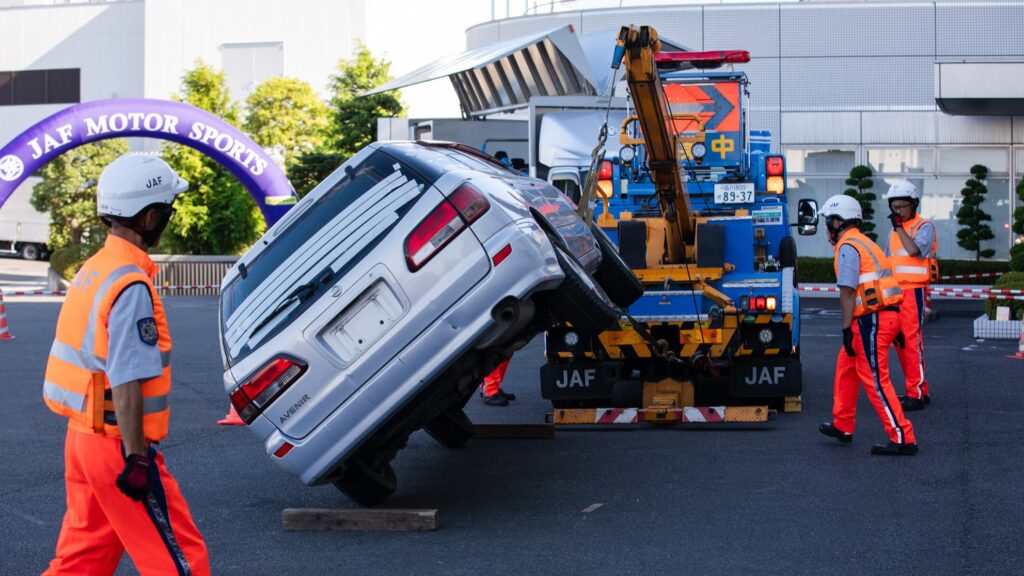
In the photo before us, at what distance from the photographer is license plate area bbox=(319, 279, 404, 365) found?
267 inches

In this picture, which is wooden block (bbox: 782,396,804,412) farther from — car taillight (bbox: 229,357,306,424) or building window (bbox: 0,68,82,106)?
building window (bbox: 0,68,82,106)

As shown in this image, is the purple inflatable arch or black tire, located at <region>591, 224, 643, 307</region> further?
the purple inflatable arch

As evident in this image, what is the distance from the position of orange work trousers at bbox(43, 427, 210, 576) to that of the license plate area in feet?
6.73

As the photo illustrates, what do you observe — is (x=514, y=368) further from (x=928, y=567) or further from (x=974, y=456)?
(x=928, y=567)

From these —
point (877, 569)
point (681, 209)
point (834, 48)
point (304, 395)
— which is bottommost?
point (877, 569)

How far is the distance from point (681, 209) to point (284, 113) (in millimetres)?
30423

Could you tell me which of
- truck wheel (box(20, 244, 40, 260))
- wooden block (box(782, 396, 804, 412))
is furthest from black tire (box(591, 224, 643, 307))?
truck wheel (box(20, 244, 40, 260))

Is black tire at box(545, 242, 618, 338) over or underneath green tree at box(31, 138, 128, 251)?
underneath

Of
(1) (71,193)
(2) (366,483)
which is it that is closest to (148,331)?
(2) (366,483)

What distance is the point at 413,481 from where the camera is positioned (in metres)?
8.68

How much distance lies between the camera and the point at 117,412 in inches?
182

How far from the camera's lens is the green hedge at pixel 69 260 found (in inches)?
1292

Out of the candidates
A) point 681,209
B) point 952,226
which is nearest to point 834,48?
point 952,226

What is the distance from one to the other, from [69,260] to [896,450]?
89.8 ft
